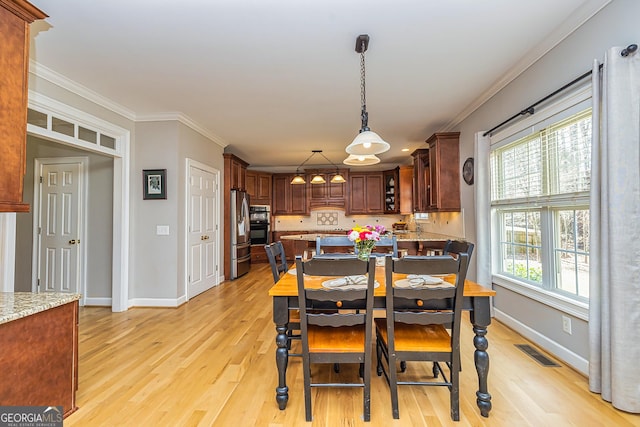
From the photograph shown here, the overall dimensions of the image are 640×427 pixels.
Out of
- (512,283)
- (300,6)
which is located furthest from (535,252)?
(300,6)

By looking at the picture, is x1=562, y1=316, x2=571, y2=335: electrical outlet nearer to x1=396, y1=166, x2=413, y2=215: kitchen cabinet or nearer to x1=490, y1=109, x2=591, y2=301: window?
x1=490, y1=109, x2=591, y2=301: window

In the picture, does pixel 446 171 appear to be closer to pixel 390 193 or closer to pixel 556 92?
pixel 556 92

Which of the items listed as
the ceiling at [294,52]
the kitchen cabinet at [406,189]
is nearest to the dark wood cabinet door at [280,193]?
the kitchen cabinet at [406,189]

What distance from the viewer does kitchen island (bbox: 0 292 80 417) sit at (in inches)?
55.8

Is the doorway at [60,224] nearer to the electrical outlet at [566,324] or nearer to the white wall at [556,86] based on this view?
the white wall at [556,86]

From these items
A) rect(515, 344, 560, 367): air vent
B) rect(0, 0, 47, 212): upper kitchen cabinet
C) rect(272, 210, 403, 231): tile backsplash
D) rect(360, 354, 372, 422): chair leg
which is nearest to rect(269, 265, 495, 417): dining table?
rect(360, 354, 372, 422): chair leg

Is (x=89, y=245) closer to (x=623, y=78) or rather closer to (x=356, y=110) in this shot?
(x=356, y=110)

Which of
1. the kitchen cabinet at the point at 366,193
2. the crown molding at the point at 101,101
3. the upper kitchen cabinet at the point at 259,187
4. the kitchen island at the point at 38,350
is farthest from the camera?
the kitchen cabinet at the point at 366,193

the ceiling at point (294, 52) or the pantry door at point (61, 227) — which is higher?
the ceiling at point (294, 52)

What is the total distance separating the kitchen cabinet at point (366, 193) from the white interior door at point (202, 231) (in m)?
3.58

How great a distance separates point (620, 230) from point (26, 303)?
3.28 meters

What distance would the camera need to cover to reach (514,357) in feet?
8.02

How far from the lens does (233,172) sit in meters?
5.70

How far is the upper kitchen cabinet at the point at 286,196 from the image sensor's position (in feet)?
25.3
